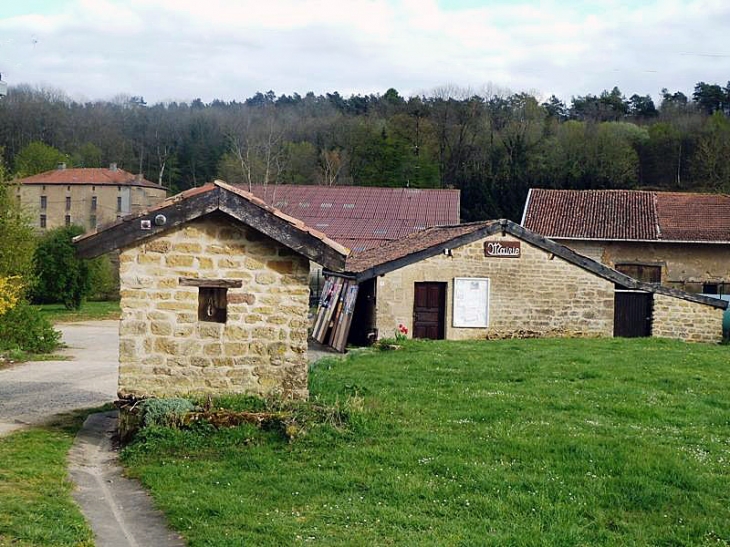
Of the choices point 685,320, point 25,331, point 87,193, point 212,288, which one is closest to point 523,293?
point 685,320

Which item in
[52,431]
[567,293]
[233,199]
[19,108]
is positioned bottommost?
[52,431]

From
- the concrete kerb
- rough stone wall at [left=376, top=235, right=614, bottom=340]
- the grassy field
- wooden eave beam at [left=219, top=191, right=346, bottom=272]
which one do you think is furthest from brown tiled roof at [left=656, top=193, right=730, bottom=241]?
the grassy field

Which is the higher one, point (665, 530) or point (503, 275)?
point (503, 275)

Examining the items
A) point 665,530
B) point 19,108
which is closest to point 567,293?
point 665,530

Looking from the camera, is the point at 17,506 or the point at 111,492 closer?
the point at 17,506

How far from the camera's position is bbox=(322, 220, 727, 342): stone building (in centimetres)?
2264

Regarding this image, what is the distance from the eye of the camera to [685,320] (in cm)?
2412

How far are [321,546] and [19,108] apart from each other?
8041 cm

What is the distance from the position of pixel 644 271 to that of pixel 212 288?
28.9 meters

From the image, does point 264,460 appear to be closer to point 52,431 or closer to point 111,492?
point 111,492

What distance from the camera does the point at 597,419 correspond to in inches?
407

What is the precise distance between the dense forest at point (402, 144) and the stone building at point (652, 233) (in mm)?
16156

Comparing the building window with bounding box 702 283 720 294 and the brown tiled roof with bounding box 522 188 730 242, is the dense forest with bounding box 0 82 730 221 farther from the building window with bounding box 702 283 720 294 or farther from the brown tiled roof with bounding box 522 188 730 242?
the building window with bounding box 702 283 720 294

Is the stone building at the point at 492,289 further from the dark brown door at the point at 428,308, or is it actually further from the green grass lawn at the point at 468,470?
the green grass lawn at the point at 468,470
